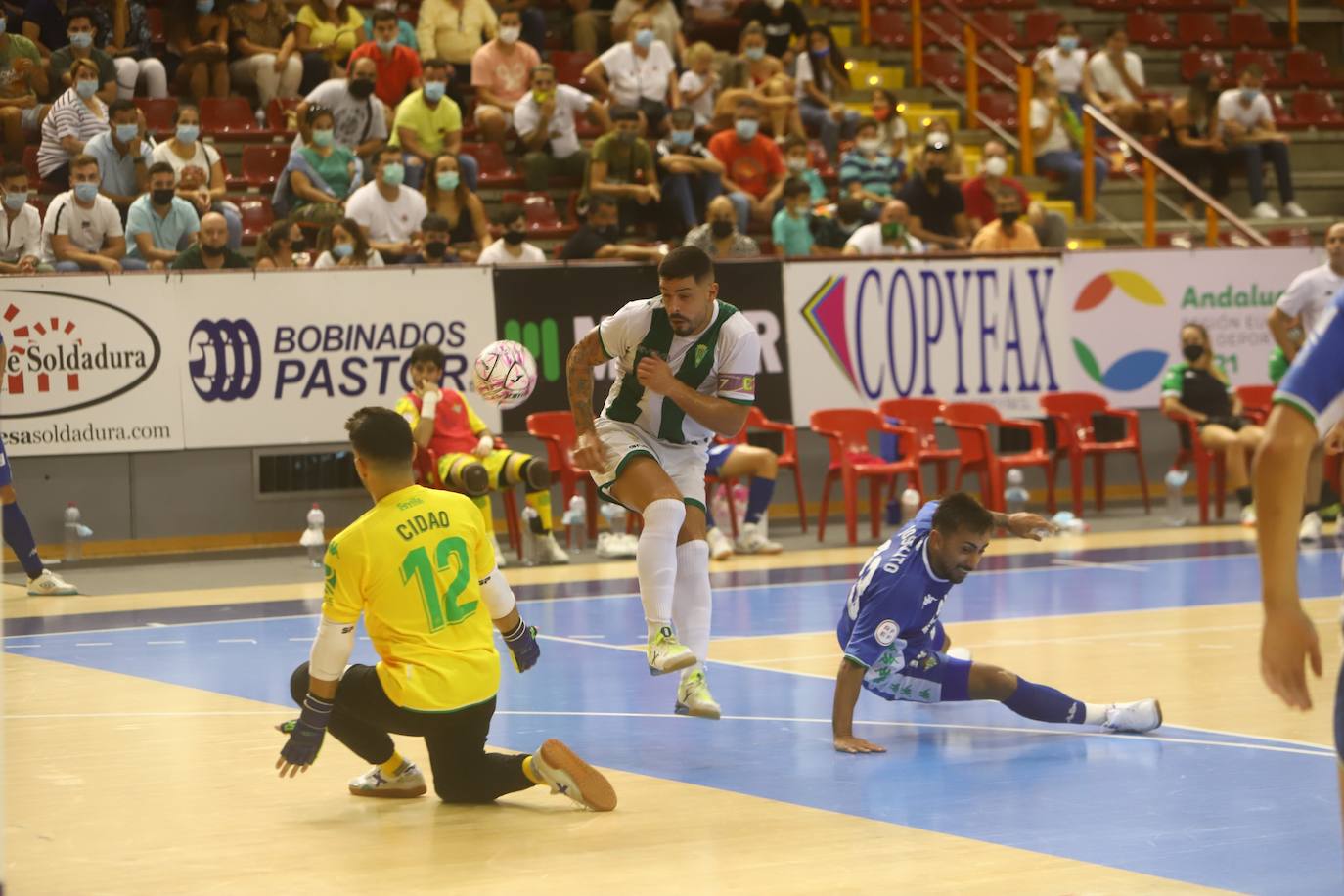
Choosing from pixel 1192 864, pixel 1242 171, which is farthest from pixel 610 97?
pixel 1192 864

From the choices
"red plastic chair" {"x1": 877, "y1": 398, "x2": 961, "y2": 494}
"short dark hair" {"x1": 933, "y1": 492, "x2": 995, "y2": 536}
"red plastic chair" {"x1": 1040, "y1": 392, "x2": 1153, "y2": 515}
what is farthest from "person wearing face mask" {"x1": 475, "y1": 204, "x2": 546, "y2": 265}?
"short dark hair" {"x1": 933, "y1": 492, "x2": 995, "y2": 536}

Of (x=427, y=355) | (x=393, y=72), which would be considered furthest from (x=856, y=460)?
(x=393, y=72)

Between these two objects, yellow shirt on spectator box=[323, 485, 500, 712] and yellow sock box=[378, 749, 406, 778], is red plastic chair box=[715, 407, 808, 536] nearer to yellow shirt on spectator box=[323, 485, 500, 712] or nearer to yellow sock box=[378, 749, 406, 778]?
yellow sock box=[378, 749, 406, 778]

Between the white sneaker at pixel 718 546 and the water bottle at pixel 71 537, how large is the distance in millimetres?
→ 4961

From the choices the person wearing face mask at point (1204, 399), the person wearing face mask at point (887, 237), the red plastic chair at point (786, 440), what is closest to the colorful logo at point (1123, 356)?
the person wearing face mask at point (1204, 399)

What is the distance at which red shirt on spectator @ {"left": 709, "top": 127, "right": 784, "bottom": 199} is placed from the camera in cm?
1973

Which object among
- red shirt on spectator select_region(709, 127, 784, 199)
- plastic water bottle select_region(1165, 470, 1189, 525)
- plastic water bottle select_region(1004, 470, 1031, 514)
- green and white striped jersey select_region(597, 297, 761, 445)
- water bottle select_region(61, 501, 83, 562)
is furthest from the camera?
red shirt on spectator select_region(709, 127, 784, 199)

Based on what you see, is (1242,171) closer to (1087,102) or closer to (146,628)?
(1087,102)

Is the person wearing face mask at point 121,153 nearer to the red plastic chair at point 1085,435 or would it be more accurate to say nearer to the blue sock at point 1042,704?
the red plastic chair at point 1085,435

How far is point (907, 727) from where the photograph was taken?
315 inches

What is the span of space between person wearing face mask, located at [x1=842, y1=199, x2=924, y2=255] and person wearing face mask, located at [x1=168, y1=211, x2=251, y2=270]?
569 cm

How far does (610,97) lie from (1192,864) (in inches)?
620

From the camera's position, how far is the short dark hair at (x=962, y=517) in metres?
7.44

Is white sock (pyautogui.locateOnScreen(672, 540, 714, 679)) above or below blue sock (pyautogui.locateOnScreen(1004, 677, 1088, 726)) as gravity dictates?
above
